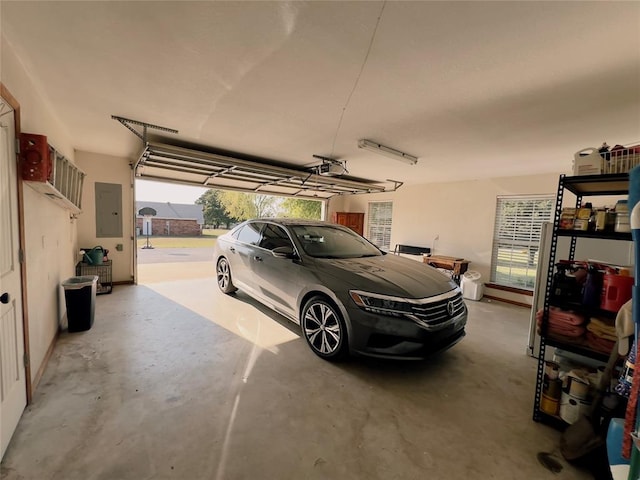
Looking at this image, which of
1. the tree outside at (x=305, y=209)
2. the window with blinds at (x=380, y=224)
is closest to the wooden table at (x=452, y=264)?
the window with blinds at (x=380, y=224)

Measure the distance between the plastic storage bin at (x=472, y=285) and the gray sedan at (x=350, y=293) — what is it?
285cm

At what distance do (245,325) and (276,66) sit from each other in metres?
2.90

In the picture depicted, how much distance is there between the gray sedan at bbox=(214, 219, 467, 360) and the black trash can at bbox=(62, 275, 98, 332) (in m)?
1.86

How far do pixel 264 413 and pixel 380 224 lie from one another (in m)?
A: 6.86

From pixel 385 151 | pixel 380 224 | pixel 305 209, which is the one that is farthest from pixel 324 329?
pixel 305 209

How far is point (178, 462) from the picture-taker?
154cm

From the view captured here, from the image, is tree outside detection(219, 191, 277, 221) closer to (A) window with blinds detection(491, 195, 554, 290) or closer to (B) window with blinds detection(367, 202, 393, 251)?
(B) window with blinds detection(367, 202, 393, 251)

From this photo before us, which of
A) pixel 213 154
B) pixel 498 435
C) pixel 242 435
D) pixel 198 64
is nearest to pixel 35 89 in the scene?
pixel 198 64

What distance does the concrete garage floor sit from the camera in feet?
5.08

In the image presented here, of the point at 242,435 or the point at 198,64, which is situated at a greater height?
the point at 198,64

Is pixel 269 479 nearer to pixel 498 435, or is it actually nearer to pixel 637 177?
pixel 498 435

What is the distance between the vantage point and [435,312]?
2477 mm

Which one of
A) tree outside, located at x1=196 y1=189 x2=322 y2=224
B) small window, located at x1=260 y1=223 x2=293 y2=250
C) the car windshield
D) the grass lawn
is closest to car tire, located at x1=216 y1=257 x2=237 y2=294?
small window, located at x1=260 y1=223 x2=293 y2=250

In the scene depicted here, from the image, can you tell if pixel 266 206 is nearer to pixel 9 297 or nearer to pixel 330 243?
pixel 330 243
